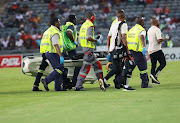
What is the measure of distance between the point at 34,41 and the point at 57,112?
21.5 metres

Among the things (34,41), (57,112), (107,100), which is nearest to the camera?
(57,112)

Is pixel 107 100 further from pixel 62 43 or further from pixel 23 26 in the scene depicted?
pixel 23 26

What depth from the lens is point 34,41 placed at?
28734mm

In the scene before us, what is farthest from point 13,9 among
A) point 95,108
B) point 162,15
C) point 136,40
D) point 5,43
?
point 95,108

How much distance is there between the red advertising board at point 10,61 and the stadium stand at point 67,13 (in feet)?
11.2

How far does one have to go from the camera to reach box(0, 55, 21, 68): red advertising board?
25.5 metres

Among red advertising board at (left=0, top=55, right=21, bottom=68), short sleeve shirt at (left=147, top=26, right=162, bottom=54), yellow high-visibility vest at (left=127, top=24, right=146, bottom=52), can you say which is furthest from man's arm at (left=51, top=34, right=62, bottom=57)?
red advertising board at (left=0, top=55, right=21, bottom=68)

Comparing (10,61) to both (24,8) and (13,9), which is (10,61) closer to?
(24,8)

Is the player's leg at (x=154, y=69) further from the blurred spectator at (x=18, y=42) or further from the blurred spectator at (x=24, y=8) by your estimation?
the blurred spectator at (x=24, y=8)

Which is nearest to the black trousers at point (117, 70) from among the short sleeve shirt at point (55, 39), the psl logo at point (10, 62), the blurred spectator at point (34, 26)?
the short sleeve shirt at point (55, 39)

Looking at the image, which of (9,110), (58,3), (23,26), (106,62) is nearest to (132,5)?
(58,3)

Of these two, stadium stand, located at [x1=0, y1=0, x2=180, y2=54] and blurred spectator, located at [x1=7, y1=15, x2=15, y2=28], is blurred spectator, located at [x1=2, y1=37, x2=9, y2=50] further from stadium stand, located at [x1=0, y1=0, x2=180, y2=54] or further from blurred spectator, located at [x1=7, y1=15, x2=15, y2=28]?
blurred spectator, located at [x1=7, y1=15, x2=15, y2=28]

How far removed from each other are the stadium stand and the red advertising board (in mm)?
3409

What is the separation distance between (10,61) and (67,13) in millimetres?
9041
